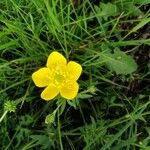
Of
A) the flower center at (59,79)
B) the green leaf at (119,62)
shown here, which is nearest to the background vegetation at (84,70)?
the green leaf at (119,62)

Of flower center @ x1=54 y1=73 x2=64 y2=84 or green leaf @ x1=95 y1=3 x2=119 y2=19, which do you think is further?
green leaf @ x1=95 y1=3 x2=119 y2=19

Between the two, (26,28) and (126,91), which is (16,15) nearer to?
(26,28)

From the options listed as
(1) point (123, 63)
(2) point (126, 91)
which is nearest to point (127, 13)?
(1) point (123, 63)

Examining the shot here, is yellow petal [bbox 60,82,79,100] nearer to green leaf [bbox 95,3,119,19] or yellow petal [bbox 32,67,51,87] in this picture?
yellow petal [bbox 32,67,51,87]

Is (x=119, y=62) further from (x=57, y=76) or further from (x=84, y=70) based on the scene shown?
(x=57, y=76)

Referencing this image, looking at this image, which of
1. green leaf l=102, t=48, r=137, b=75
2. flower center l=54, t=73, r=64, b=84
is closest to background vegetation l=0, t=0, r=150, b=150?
green leaf l=102, t=48, r=137, b=75

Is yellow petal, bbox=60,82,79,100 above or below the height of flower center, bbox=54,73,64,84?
below

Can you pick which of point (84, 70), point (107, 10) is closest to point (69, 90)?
point (84, 70)
